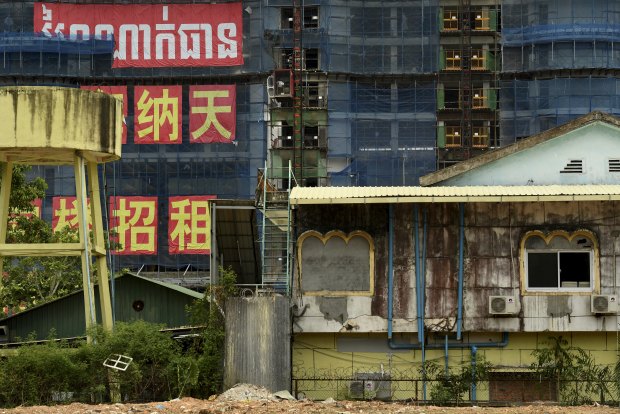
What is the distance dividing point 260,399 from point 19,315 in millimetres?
11917

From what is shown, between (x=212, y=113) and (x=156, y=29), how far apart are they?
19.4 ft

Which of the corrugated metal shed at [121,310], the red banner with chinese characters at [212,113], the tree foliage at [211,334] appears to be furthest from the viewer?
the red banner with chinese characters at [212,113]

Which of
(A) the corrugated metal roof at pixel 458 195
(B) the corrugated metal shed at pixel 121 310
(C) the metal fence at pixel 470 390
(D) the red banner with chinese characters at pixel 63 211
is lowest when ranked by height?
(C) the metal fence at pixel 470 390

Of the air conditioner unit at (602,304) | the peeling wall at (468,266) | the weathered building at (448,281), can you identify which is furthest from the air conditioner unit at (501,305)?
the air conditioner unit at (602,304)

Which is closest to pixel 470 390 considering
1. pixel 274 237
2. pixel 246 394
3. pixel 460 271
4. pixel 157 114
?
pixel 460 271

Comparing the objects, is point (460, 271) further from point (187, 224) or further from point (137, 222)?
point (137, 222)

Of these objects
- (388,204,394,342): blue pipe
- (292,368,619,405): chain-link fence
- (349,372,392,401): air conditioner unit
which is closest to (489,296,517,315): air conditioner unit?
(292,368,619,405): chain-link fence

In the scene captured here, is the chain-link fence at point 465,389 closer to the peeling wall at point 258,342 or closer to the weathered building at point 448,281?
the weathered building at point 448,281

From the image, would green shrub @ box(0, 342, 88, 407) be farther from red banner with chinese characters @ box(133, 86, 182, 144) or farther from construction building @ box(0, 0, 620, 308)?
red banner with chinese characters @ box(133, 86, 182, 144)

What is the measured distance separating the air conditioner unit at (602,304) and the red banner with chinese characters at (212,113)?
4379 cm

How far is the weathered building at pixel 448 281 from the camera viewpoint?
119 feet

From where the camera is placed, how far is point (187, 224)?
77000mm

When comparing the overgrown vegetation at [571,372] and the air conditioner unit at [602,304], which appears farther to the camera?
the air conditioner unit at [602,304]

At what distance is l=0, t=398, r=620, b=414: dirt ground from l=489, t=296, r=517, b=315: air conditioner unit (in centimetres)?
367
